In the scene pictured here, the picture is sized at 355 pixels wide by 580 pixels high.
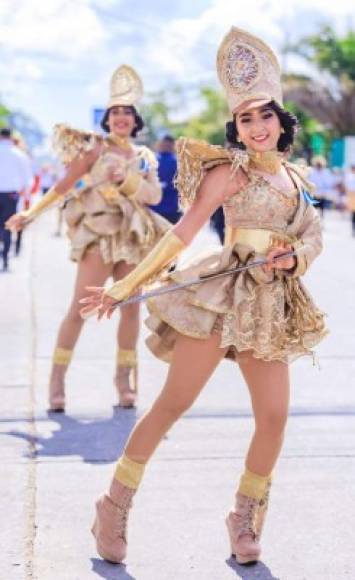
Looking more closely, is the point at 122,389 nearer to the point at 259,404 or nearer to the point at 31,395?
the point at 31,395

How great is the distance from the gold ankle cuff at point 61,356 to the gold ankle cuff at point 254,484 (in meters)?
3.04

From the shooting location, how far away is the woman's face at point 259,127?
4.75m

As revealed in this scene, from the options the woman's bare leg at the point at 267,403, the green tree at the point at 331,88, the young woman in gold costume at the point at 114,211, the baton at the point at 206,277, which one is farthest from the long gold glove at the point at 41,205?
the green tree at the point at 331,88

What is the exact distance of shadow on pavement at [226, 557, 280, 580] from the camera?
4.75 meters

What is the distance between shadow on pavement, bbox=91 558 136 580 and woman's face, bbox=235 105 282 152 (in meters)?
1.58

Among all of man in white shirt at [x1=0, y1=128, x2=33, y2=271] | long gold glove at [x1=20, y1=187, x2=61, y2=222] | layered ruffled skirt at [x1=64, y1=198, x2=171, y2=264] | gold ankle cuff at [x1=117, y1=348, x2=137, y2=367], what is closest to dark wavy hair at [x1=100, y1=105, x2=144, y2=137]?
layered ruffled skirt at [x1=64, y1=198, x2=171, y2=264]

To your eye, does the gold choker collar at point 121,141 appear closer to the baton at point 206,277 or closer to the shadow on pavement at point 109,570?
the baton at point 206,277

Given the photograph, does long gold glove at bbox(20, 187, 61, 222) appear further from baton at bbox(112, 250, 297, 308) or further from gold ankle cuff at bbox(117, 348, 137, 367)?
baton at bbox(112, 250, 297, 308)

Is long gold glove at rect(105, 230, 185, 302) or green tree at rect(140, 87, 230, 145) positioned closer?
long gold glove at rect(105, 230, 185, 302)

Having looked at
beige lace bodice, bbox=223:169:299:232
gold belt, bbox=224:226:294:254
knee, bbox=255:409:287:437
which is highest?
beige lace bodice, bbox=223:169:299:232

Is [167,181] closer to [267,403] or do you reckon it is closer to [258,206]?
[258,206]

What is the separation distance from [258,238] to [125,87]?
3.09 m

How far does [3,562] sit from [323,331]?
4.72 feet

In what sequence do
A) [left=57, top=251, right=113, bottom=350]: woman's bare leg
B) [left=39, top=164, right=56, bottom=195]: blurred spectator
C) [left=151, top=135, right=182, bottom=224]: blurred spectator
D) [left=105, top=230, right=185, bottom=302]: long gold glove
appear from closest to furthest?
1. [left=105, top=230, right=185, bottom=302]: long gold glove
2. [left=57, top=251, right=113, bottom=350]: woman's bare leg
3. [left=151, top=135, right=182, bottom=224]: blurred spectator
4. [left=39, top=164, right=56, bottom=195]: blurred spectator
